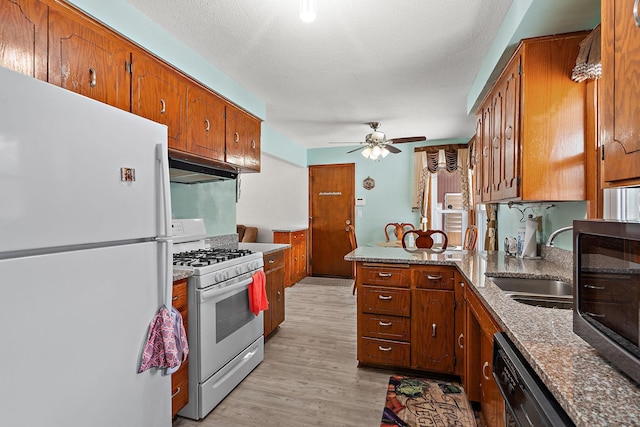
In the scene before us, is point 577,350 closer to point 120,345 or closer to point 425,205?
point 120,345

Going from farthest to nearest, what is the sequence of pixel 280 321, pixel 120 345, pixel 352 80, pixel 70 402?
1. pixel 280 321
2. pixel 352 80
3. pixel 120 345
4. pixel 70 402

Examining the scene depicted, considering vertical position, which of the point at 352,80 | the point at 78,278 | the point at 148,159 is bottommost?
the point at 78,278

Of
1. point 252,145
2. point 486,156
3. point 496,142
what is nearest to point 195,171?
point 252,145

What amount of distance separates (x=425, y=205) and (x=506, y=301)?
13.6 ft

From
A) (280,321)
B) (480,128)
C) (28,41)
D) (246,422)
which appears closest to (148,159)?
(28,41)

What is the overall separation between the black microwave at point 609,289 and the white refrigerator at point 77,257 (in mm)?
1593

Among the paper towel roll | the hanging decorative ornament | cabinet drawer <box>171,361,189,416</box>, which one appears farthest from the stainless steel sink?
the hanging decorative ornament

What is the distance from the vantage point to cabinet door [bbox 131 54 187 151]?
192cm

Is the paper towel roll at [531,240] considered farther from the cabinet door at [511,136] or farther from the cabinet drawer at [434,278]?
the cabinet drawer at [434,278]

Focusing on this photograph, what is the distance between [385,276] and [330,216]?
3.55 metres

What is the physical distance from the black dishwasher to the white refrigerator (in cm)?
142

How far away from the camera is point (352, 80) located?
9.52 ft

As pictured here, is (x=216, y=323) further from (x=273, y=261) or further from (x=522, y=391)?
(x=522, y=391)

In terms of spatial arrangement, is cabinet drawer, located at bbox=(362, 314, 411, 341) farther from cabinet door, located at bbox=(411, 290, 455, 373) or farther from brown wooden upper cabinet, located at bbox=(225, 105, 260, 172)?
brown wooden upper cabinet, located at bbox=(225, 105, 260, 172)
